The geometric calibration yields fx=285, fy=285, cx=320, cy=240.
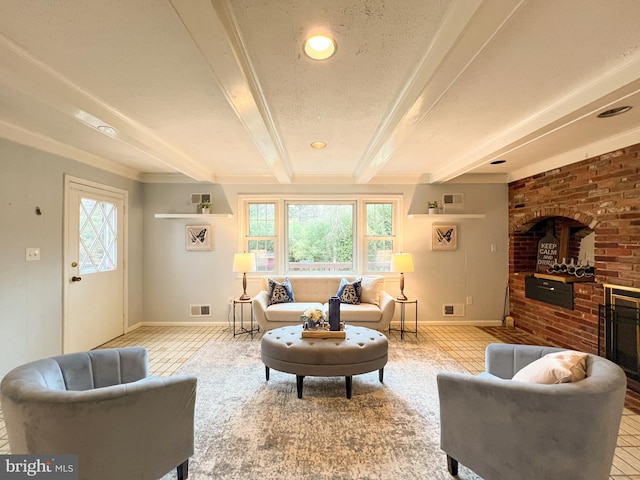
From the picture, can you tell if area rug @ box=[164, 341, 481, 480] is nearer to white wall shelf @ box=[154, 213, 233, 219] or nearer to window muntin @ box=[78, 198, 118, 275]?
window muntin @ box=[78, 198, 118, 275]

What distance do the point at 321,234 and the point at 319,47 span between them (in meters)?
3.37

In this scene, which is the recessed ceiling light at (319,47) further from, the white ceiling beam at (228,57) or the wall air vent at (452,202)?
the wall air vent at (452,202)

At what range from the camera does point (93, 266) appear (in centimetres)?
363

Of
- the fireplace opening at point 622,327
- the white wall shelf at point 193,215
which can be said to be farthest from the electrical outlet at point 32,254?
the fireplace opening at point 622,327

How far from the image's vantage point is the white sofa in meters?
3.68

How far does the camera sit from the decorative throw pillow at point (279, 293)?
403 centimetres

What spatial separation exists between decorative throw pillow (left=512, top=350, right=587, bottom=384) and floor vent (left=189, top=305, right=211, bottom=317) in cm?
416

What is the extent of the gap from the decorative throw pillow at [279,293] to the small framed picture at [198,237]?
1.30 metres

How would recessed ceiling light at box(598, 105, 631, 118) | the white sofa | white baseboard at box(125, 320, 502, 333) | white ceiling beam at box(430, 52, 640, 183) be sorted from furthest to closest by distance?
white baseboard at box(125, 320, 502, 333) → the white sofa → recessed ceiling light at box(598, 105, 631, 118) → white ceiling beam at box(430, 52, 640, 183)

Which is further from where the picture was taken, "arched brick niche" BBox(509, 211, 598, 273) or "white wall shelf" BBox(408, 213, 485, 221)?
"white wall shelf" BBox(408, 213, 485, 221)

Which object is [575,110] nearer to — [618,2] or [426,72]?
[618,2]

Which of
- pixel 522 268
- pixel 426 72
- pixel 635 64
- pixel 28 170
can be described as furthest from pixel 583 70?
pixel 28 170

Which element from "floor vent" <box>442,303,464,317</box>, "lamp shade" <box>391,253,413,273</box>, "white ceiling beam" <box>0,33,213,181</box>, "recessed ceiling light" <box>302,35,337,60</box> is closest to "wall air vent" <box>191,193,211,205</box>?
"white ceiling beam" <box>0,33,213,181</box>

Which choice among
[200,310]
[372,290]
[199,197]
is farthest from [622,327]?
[199,197]
